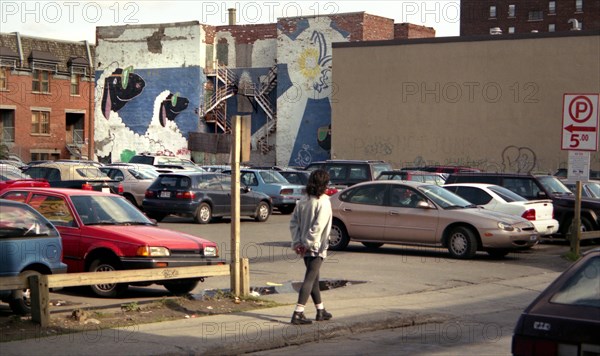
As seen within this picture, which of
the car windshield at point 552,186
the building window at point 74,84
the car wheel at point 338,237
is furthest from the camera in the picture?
the building window at point 74,84

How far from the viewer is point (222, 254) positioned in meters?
19.8

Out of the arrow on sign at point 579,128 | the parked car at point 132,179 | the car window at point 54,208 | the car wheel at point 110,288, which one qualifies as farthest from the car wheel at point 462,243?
the parked car at point 132,179

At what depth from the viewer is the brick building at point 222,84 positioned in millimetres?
60156

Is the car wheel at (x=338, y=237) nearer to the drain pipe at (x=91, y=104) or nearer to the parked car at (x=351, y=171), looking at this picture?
the parked car at (x=351, y=171)

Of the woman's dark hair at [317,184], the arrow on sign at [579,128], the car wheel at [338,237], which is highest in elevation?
the arrow on sign at [579,128]

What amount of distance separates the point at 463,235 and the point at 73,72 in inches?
2187

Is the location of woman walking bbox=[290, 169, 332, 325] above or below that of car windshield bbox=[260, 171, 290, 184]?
above

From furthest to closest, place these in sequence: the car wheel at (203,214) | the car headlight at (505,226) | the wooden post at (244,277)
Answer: the car wheel at (203,214)
the car headlight at (505,226)
the wooden post at (244,277)

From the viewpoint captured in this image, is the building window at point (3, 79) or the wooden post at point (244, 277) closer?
the wooden post at point (244, 277)

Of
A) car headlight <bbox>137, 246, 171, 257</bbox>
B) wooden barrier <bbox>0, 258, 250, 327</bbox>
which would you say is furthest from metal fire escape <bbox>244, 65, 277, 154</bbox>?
wooden barrier <bbox>0, 258, 250, 327</bbox>

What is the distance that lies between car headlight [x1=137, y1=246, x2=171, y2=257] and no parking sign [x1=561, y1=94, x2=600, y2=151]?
9959 mm

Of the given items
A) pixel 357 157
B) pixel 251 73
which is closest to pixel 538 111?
pixel 357 157

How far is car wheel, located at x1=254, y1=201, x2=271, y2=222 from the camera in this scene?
29.9 metres

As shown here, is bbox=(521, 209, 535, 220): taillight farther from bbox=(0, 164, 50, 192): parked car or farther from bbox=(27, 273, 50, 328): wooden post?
bbox=(27, 273, 50, 328): wooden post
